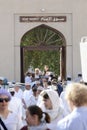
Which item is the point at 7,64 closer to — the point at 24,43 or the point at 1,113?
the point at 24,43

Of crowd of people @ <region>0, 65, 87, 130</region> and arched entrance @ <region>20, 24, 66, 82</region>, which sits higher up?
arched entrance @ <region>20, 24, 66, 82</region>

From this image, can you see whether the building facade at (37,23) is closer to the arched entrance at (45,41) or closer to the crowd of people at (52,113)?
the arched entrance at (45,41)

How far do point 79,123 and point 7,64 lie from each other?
64.7 ft

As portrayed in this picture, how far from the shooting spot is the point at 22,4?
79.6 ft

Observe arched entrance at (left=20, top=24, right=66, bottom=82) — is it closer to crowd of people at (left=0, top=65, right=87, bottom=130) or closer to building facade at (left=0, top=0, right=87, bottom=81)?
building facade at (left=0, top=0, right=87, bottom=81)

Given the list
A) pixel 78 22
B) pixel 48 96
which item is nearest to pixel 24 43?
pixel 78 22

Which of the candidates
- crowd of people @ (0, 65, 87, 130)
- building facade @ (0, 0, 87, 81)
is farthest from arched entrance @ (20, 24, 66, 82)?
crowd of people @ (0, 65, 87, 130)

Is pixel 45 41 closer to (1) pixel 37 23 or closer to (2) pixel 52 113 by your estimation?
(1) pixel 37 23

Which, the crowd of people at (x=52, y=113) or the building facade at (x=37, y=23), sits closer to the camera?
the crowd of people at (x=52, y=113)

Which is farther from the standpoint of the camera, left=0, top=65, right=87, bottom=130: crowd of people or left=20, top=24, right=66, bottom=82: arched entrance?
left=20, top=24, right=66, bottom=82: arched entrance

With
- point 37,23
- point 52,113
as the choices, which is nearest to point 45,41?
point 37,23

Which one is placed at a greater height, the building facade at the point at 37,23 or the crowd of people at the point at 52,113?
the building facade at the point at 37,23

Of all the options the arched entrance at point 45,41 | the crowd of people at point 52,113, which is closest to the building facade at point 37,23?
the arched entrance at point 45,41

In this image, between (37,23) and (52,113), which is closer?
(52,113)
